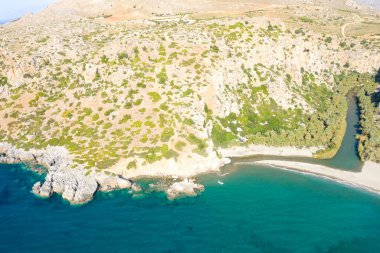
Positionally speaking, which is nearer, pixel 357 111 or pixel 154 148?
pixel 154 148

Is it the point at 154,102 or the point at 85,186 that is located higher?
the point at 154,102

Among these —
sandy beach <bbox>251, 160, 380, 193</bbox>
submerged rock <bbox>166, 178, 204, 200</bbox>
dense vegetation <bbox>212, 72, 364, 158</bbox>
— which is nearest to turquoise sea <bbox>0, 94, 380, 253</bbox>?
submerged rock <bbox>166, 178, 204, 200</bbox>

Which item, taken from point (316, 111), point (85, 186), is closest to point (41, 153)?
point (85, 186)

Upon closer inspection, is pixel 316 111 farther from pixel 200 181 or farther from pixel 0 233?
pixel 0 233

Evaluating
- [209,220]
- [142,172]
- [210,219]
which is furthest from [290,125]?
[209,220]

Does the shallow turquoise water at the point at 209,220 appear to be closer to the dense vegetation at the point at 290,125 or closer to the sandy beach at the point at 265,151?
the sandy beach at the point at 265,151

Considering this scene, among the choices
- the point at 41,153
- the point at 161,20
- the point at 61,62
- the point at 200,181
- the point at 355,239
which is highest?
the point at 161,20
